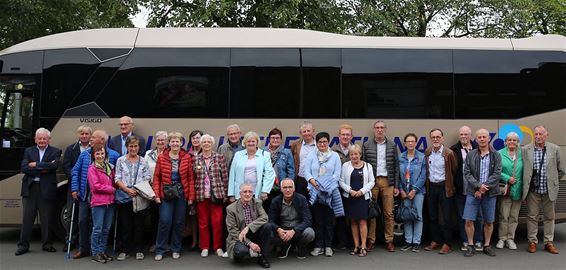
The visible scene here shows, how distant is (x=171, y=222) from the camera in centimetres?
667

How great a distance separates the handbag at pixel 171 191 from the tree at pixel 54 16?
8.51 meters

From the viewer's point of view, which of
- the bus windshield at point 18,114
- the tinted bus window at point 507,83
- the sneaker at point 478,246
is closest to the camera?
the sneaker at point 478,246

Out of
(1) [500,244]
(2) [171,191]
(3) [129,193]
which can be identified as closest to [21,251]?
(3) [129,193]

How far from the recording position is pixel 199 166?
668 cm

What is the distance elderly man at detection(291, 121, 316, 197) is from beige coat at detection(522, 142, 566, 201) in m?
3.17

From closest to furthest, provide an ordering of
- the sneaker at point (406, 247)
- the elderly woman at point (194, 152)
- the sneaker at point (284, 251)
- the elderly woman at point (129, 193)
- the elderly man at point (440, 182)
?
the elderly woman at point (129, 193) → the sneaker at point (284, 251) → the elderly woman at point (194, 152) → the elderly man at point (440, 182) → the sneaker at point (406, 247)

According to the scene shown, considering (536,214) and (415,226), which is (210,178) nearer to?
(415,226)

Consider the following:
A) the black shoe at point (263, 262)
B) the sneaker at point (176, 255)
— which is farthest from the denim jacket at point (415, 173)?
the sneaker at point (176, 255)

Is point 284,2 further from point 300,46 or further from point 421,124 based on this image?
point 421,124

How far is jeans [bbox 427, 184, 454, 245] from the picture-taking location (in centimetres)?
701

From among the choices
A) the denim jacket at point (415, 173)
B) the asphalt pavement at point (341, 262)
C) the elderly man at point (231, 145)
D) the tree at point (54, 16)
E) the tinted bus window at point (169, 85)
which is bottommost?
the asphalt pavement at point (341, 262)

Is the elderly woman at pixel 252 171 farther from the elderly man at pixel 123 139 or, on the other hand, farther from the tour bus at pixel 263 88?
the elderly man at pixel 123 139

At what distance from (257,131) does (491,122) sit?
367cm

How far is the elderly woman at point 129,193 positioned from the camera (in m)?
6.49
